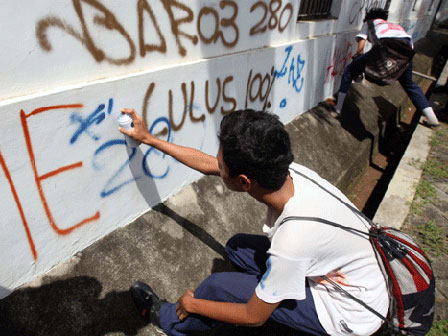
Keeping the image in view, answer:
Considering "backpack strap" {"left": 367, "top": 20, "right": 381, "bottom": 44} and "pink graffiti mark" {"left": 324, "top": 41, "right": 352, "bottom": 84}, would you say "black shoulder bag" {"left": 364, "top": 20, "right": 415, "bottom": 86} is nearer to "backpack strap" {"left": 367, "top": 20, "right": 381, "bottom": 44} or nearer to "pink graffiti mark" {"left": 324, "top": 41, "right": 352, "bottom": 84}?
"backpack strap" {"left": 367, "top": 20, "right": 381, "bottom": 44}

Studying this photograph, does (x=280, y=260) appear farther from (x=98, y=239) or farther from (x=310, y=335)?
(x=98, y=239)

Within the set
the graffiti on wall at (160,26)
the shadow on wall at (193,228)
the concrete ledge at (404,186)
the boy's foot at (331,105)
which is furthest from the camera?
the boy's foot at (331,105)

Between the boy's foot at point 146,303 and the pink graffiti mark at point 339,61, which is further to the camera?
the pink graffiti mark at point 339,61

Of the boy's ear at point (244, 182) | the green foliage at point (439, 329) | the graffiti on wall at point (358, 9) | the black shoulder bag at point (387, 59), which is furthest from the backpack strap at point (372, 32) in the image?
the boy's ear at point (244, 182)

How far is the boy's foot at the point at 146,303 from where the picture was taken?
1968mm

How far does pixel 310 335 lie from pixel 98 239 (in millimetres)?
1461

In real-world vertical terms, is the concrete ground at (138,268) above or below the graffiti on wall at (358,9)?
below

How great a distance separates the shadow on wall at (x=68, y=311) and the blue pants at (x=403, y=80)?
438 cm

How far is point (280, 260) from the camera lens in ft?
4.35

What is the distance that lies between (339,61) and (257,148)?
4658 mm

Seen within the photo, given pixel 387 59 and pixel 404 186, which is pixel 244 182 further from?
pixel 387 59

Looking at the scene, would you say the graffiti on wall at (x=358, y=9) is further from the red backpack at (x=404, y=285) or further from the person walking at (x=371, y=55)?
the red backpack at (x=404, y=285)

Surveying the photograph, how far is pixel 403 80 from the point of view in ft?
15.5

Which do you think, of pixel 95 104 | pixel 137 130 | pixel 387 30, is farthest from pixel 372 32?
pixel 95 104
